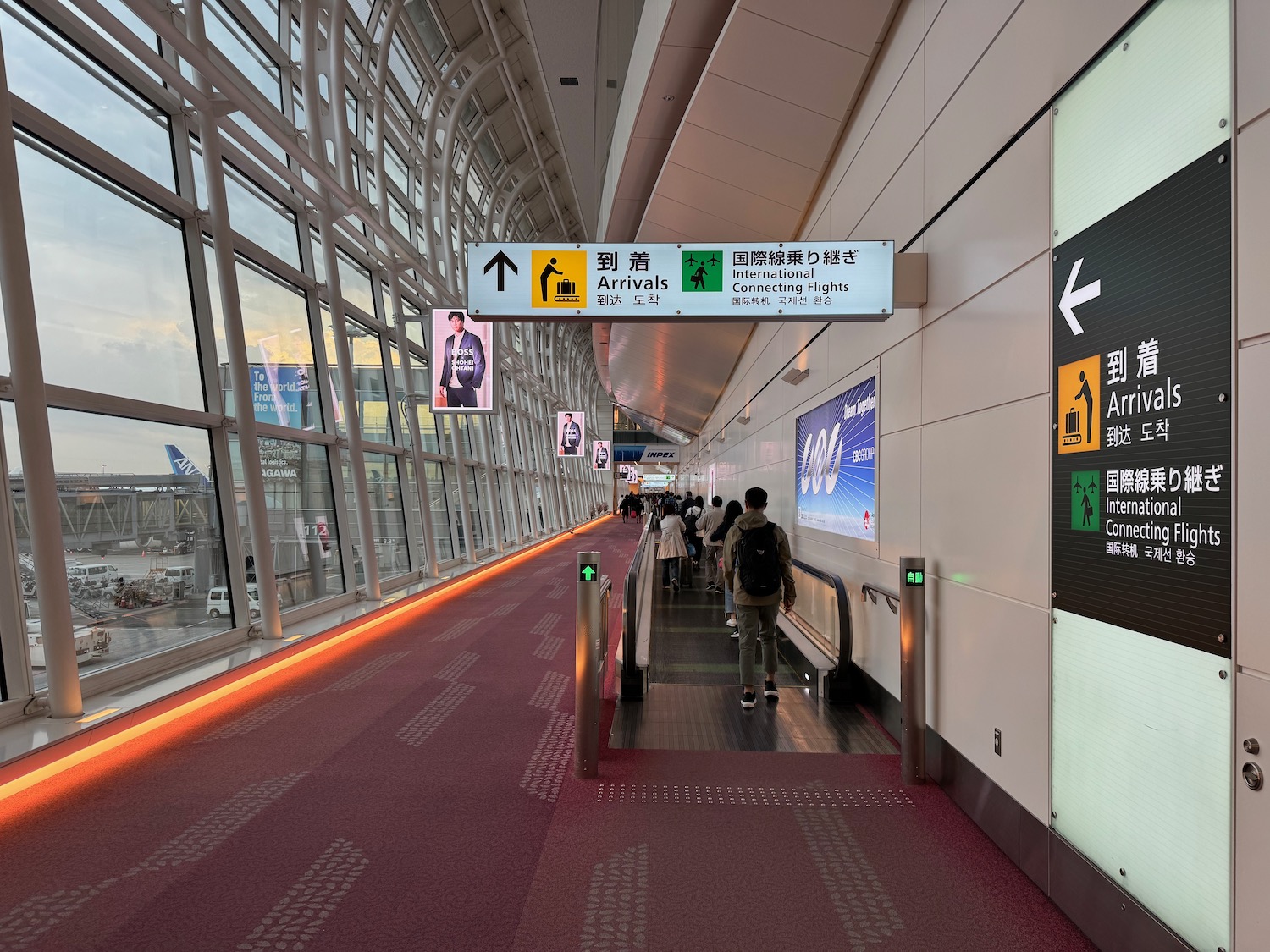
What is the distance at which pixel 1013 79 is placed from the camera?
10.8 feet

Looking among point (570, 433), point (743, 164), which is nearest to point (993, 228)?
point (743, 164)

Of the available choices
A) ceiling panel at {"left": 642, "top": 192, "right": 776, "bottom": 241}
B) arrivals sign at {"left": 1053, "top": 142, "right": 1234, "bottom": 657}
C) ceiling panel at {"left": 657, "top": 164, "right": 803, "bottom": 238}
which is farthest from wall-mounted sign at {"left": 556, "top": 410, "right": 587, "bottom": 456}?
arrivals sign at {"left": 1053, "top": 142, "right": 1234, "bottom": 657}

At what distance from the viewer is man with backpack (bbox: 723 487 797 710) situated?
221 inches

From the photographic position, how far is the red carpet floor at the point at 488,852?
2.70 m

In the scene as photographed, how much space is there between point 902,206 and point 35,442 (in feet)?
18.0

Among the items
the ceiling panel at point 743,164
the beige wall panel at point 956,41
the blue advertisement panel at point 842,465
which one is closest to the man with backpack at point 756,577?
the blue advertisement panel at point 842,465

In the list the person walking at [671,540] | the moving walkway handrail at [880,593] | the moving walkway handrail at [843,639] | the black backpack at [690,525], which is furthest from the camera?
the black backpack at [690,525]

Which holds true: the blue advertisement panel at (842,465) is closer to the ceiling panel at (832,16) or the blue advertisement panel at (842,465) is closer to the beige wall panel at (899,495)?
the beige wall panel at (899,495)

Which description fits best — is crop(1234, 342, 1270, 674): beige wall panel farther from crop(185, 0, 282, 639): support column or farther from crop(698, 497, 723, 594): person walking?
crop(698, 497, 723, 594): person walking

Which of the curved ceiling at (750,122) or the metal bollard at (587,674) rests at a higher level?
the curved ceiling at (750,122)

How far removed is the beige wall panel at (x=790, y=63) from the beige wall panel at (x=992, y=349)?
93.2 inches

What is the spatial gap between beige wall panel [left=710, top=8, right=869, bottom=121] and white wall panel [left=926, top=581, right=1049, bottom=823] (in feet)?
11.8

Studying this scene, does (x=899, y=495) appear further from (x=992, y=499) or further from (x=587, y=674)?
(x=587, y=674)

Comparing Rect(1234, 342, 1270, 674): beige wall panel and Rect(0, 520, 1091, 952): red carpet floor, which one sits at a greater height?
Rect(1234, 342, 1270, 674): beige wall panel
